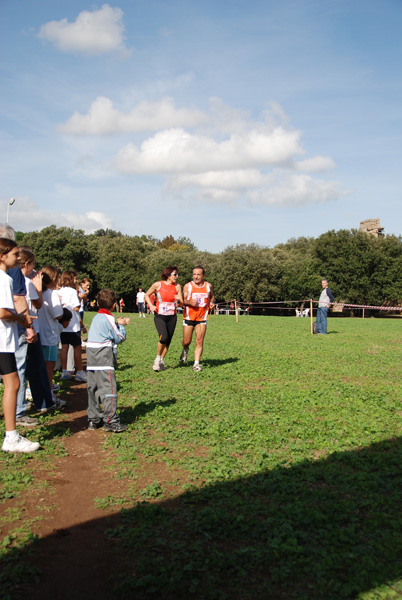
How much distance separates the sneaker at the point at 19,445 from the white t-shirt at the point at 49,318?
2.21m

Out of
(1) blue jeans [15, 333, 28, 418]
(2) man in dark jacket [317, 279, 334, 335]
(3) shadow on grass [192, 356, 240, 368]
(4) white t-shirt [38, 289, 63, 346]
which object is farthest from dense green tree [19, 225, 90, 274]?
(1) blue jeans [15, 333, 28, 418]

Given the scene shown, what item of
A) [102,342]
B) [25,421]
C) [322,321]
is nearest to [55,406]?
[25,421]

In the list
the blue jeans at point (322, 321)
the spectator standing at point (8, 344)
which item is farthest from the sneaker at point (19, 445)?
the blue jeans at point (322, 321)

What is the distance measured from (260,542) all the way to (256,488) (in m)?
0.87

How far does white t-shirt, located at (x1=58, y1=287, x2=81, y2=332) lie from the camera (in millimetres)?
8789

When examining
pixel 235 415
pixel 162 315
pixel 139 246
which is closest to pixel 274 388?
pixel 235 415

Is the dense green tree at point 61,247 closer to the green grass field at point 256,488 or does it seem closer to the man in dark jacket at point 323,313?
the man in dark jacket at point 323,313

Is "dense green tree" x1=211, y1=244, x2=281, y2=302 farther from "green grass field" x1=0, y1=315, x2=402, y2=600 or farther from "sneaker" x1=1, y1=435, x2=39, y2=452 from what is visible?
"sneaker" x1=1, y1=435, x2=39, y2=452

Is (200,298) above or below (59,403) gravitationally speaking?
above

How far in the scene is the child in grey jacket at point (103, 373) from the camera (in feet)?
19.4

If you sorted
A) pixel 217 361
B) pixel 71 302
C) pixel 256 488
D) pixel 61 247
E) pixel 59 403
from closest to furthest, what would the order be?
pixel 256 488 < pixel 59 403 < pixel 71 302 < pixel 217 361 < pixel 61 247

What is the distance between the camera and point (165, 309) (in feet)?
32.8

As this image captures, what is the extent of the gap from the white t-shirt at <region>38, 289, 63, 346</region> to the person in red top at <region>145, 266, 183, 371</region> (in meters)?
2.80

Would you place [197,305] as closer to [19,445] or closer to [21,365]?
[21,365]
